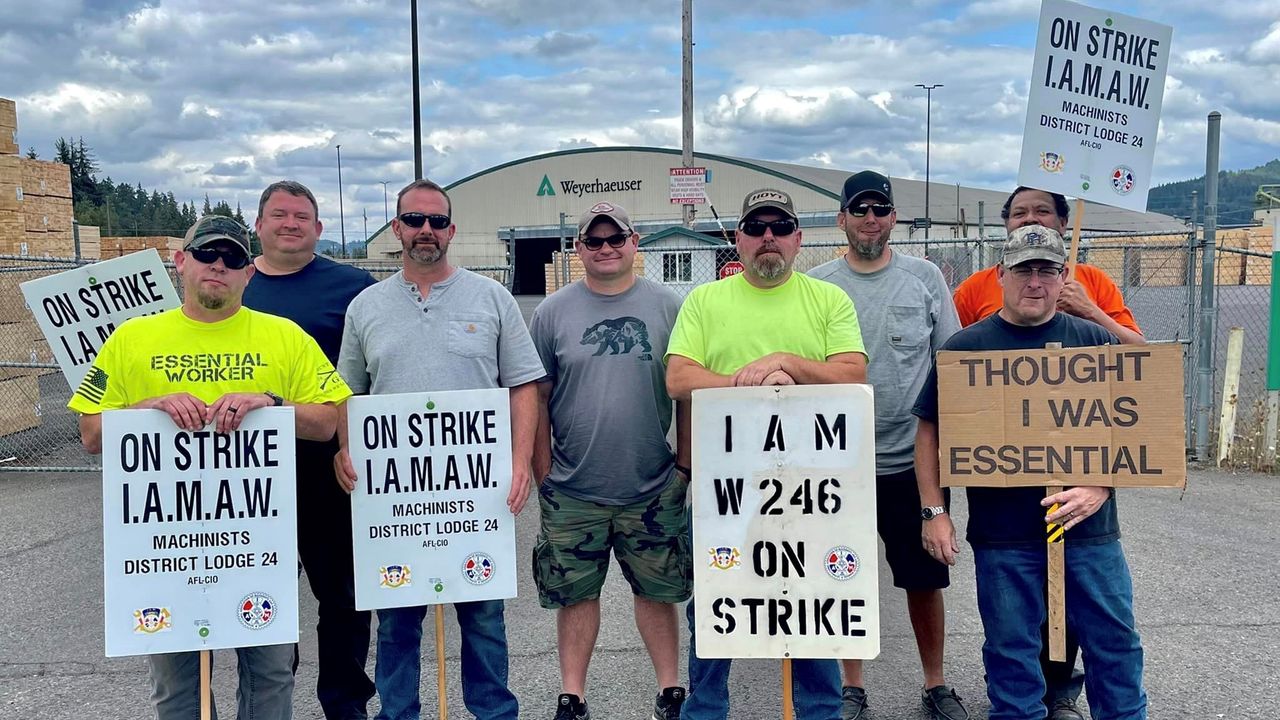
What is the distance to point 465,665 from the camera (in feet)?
12.5

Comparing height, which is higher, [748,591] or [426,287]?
[426,287]

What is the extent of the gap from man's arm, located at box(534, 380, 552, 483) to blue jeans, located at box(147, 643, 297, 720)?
48.7 inches

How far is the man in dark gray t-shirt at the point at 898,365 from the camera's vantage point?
404 centimetres

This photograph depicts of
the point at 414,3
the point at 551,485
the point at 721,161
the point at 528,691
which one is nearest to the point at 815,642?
the point at 551,485

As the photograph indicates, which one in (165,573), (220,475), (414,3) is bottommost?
(165,573)

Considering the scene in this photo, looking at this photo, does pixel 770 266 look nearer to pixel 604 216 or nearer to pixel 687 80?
pixel 604 216

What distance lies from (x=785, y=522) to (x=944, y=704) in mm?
1367

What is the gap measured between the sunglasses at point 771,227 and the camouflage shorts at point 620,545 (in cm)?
114

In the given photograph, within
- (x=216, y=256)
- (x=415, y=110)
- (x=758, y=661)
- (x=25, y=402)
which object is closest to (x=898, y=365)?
(x=758, y=661)

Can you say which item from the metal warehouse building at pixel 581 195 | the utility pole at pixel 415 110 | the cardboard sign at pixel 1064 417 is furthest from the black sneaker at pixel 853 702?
the metal warehouse building at pixel 581 195

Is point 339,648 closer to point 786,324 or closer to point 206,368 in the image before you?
point 206,368

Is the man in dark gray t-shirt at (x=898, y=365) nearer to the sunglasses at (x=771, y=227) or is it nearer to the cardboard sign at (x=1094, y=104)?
the sunglasses at (x=771, y=227)

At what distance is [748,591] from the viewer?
3416mm

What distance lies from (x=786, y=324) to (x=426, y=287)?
4.93ft
